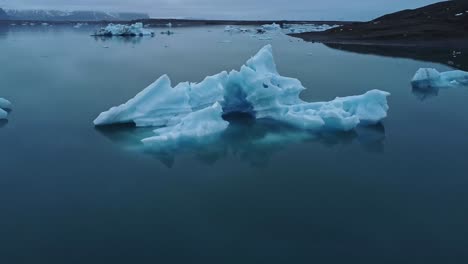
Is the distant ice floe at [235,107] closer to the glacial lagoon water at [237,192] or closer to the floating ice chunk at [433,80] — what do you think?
the glacial lagoon water at [237,192]

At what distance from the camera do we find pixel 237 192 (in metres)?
6.32

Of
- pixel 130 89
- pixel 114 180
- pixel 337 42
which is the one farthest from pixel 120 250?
pixel 337 42

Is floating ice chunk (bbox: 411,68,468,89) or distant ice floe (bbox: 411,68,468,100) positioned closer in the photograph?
distant ice floe (bbox: 411,68,468,100)

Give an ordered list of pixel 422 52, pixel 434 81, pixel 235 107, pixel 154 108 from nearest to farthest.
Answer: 1. pixel 154 108
2. pixel 235 107
3. pixel 434 81
4. pixel 422 52

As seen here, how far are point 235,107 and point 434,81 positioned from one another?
27.2 feet

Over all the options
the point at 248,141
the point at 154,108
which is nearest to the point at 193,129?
the point at 248,141

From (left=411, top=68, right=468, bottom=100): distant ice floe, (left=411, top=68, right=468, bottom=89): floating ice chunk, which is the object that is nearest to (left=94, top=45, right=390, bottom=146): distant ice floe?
(left=411, top=68, right=468, bottom=100): distant ice floe

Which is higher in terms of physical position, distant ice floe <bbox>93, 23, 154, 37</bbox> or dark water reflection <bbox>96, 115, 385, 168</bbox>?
dark water reflection <bbox>96, 115, 385, 168</bbox>

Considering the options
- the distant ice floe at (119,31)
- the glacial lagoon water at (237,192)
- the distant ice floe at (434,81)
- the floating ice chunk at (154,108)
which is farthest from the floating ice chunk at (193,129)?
the distant ice floe at (119,31)

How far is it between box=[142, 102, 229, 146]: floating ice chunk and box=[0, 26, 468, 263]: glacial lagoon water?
252mm

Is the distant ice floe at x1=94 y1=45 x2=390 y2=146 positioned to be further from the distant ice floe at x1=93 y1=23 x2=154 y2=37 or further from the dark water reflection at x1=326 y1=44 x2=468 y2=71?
the distant ice floe at x1=93 y1=23 x2=154 y2=37

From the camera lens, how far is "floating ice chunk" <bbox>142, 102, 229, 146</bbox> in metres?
7.96

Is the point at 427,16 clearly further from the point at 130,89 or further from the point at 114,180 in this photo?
the point at 114,180

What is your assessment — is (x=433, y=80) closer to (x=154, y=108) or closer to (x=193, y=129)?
(x=193, y=129)
